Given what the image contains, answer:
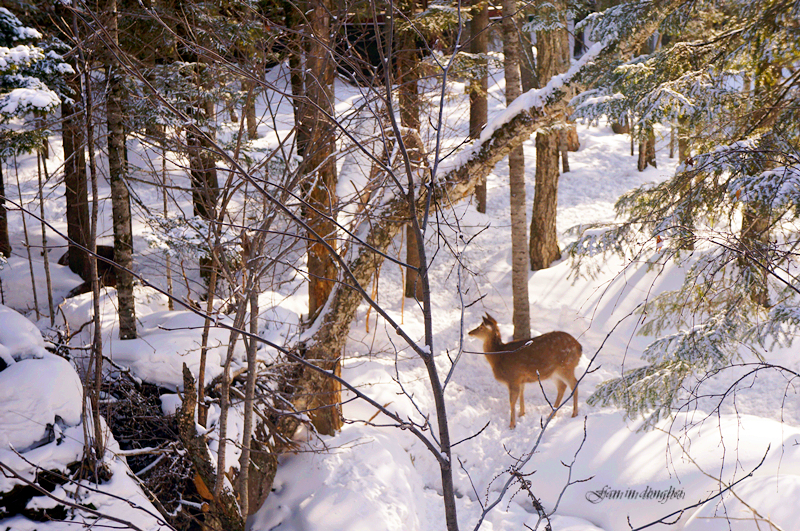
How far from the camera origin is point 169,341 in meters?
4.84

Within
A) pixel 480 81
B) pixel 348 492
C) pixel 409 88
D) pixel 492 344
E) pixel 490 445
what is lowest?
pixel 490 445

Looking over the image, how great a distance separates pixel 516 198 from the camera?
7.68 meters

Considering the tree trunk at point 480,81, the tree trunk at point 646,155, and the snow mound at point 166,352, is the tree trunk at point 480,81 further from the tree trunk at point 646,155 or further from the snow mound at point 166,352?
the tree trunk at point 646,155

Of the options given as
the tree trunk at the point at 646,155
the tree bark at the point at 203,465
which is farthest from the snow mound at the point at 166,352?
the tree trunk at the point at 646,155

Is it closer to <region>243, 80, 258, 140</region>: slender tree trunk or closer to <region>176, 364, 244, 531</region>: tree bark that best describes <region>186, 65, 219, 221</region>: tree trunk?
<region>243, 80, 258, 140</region>: slender tree trunk

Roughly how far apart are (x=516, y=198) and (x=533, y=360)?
241 centimetres

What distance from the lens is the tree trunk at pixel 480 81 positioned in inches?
319

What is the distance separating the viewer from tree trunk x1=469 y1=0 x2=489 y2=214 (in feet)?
26.6

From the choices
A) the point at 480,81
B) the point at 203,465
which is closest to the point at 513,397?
the point at 203,465

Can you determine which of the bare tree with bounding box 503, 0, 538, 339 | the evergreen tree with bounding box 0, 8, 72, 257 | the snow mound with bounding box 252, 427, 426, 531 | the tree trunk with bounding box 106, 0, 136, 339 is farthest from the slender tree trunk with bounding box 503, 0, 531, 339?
the evergreen tree with bounding box 0, 8, 72, 257

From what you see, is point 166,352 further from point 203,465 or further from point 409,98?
point 409,98

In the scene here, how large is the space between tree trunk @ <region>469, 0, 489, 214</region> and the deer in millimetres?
2072

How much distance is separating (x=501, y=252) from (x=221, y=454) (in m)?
8.67

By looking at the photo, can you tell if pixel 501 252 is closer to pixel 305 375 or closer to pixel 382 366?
pixel 382 366
